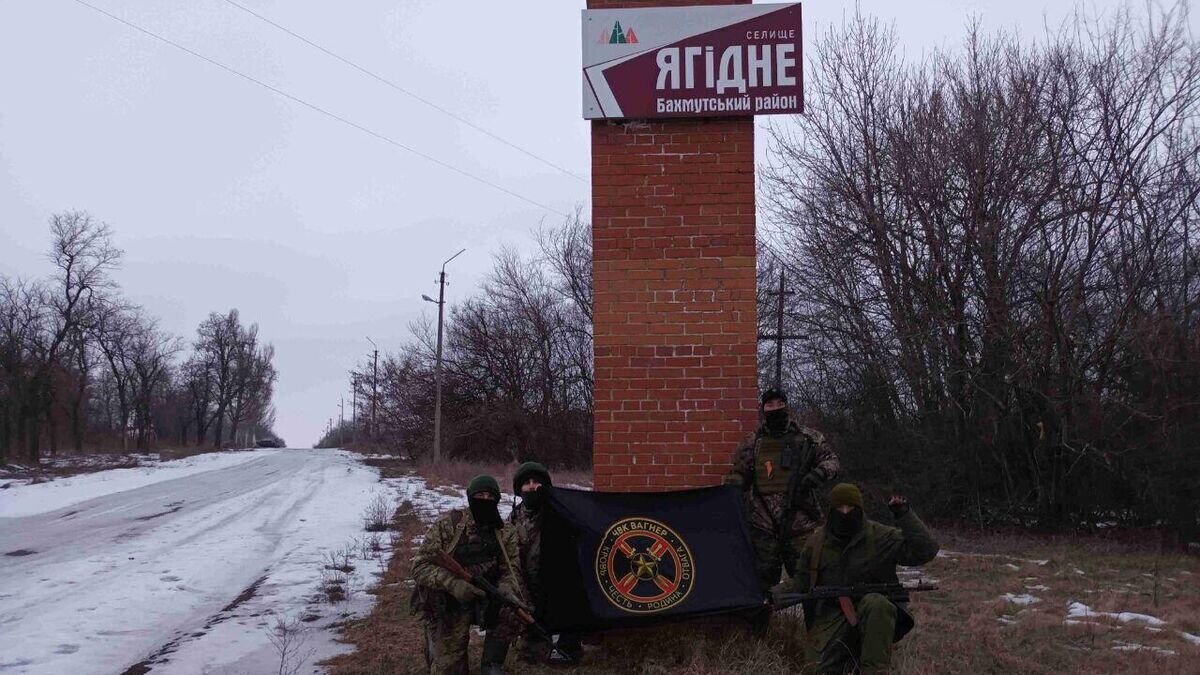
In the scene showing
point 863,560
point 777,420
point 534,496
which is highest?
point 777,420

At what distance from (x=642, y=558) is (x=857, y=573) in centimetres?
133

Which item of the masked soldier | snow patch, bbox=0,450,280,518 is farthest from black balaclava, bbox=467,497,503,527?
snow patch, bbox=0,450,280,518

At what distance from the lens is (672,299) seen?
6562 millimetres

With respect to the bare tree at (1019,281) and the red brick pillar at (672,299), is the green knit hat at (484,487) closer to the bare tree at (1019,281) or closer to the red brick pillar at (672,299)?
the red brick pillar at (672,299)

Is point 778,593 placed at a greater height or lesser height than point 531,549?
lesser

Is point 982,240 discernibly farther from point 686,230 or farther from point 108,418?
point 108,418

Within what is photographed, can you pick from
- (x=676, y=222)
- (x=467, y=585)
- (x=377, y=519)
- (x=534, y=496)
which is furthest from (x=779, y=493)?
(x=377, y=519)

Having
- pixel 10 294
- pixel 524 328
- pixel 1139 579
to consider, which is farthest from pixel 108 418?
pixel 1139 579

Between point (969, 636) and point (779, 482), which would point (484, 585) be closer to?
point (779, 482)

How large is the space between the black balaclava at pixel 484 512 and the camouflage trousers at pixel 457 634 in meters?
0.51

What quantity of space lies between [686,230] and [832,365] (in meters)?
11.4

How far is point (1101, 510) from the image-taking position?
1388 cm

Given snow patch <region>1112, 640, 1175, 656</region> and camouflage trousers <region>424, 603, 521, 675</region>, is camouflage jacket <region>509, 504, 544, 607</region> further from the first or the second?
snow patch <region>1112, 640, 1175, 656</region>

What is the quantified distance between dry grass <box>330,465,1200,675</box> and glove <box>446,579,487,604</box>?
655 mm
